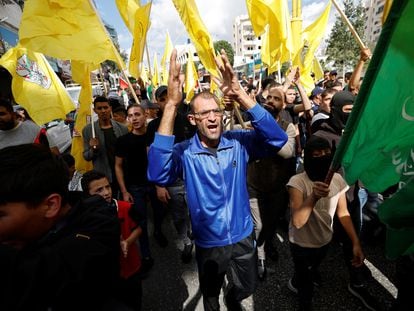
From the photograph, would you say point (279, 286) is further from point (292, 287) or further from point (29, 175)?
point (29, 175)

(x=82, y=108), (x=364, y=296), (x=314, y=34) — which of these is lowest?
(x=364, y=296)

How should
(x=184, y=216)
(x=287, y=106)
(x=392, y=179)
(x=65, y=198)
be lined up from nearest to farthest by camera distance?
(x=65, y=198), (x=392, y=179), (x=184, y=216), (x=287, y=106)

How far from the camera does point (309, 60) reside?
5.38 metres

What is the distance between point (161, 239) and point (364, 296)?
7.75ft

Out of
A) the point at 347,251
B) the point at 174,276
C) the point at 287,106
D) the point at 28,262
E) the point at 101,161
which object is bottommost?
the point at 174,276

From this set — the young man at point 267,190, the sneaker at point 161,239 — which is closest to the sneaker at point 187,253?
the sneaker at point 161,239

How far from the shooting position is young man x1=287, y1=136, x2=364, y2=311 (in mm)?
1977

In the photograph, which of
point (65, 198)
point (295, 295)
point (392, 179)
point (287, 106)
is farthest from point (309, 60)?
point (65, 198)

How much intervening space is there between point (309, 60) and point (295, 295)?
4461 millimetres

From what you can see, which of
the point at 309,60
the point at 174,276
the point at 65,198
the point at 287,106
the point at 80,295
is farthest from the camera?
the point at 309,60

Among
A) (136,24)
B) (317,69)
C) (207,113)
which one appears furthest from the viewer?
(317,69)

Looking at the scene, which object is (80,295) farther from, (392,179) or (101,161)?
(101,161)

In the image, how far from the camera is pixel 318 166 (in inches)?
78.0

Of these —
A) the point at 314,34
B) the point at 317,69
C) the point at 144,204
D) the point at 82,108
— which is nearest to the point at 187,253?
the point at 144,204
